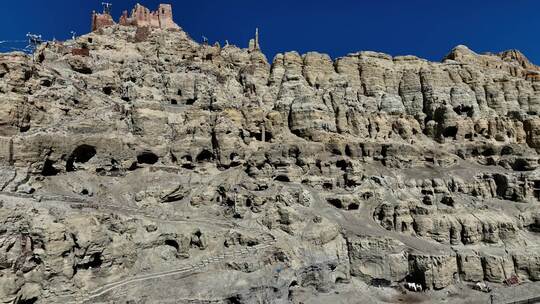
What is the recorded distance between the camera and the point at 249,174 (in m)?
35.9

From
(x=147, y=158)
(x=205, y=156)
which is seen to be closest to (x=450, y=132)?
(x=205, y=156)

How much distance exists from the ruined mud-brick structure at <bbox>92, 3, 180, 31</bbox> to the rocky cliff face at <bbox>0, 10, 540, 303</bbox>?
313 centimetres

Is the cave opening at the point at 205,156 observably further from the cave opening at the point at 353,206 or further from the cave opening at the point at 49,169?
the cave opening at the point at 353,206

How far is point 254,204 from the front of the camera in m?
31.3

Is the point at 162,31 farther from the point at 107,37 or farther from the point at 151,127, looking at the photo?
the point at 151,127

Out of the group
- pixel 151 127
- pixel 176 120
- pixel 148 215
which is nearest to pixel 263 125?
pixel 176 120

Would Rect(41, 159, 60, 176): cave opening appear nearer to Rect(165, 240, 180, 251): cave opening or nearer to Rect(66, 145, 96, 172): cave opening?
Rect(66, 145, 96, 172): cave opening

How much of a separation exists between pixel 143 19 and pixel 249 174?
32.0 m

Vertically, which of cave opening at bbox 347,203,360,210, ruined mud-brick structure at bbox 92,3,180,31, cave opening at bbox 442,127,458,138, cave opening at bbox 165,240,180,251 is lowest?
cave opening at bbox 165,240,180,251

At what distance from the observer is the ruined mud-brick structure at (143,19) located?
52156mm

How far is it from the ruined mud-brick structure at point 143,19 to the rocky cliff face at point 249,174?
313 centimetres

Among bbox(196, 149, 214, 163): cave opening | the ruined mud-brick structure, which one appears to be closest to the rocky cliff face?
bbox(196, 149, 214, 163): cave opening

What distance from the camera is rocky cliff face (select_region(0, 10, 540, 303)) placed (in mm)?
23000

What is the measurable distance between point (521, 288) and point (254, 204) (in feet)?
73.2
